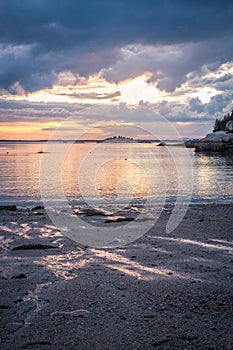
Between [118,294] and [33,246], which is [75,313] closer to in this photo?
[118,294]

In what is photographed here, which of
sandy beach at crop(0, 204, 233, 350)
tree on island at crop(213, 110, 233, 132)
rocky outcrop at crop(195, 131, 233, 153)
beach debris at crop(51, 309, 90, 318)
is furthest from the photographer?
tree on island at crop(213, 110, 233, 132)

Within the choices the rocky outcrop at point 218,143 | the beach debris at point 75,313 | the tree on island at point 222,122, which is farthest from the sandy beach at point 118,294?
the tree on island at point 222,122

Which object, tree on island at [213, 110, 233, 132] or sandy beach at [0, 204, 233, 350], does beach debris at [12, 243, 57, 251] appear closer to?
sandy beach at [0, 204, 233, 350]

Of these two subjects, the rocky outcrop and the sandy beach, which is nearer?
the sandy beach

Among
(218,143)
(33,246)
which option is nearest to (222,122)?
(218,143)

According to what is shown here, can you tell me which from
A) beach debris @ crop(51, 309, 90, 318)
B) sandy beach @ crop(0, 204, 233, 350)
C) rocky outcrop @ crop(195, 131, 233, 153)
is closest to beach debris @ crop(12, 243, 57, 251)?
sandy beach @ crop(0, 204, 233, 350)

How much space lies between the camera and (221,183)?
108ft

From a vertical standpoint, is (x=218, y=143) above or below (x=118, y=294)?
above

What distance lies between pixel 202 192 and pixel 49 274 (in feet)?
69.2

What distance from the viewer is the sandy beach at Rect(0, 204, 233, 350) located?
5.23m

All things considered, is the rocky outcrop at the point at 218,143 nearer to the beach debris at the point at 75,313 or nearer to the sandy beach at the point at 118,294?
the sandy beach at the point at 118,294

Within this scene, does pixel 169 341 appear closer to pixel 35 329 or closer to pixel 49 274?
pixel 35 329

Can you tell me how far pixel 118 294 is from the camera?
682 cm

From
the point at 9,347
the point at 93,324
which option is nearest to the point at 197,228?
the point at 93,324
